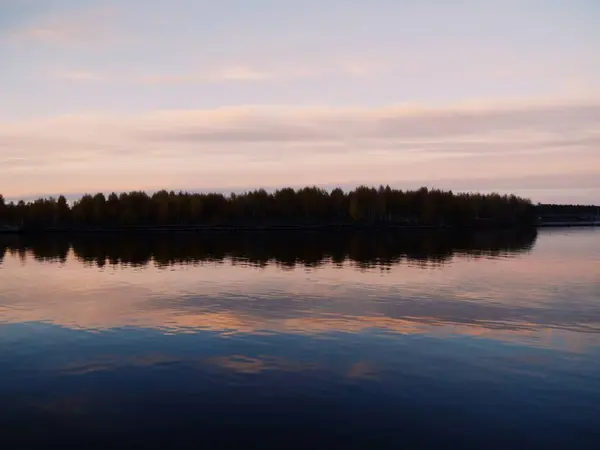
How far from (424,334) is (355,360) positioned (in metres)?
6.71

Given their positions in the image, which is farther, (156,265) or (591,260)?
(591,260)

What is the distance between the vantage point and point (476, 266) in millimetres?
69000

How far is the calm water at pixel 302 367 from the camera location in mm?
17141

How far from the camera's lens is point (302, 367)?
77.0 ft

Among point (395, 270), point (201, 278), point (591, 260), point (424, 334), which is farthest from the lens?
point (591, 260)

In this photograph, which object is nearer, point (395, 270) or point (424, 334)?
point (424, 334)

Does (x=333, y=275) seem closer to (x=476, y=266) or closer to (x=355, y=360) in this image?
(x=476, y=266)

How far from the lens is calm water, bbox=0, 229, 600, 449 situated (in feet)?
56.2

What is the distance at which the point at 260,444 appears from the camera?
1628cm

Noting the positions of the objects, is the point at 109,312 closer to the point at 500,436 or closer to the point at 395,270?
the point at 500,436

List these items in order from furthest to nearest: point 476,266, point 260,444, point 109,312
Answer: point 476,266 → point 109,312 → point 260,444

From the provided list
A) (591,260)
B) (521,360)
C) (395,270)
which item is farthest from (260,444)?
(591,260)

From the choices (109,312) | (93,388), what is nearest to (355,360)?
(93,388)

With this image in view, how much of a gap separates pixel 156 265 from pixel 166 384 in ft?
172
